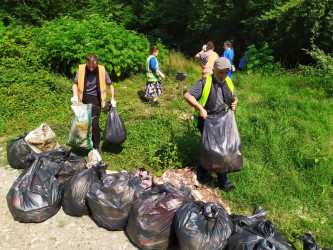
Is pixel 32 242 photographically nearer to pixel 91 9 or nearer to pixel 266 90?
pixel 266 90

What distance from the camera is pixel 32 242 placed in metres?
3.03

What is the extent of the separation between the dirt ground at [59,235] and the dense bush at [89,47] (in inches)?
195

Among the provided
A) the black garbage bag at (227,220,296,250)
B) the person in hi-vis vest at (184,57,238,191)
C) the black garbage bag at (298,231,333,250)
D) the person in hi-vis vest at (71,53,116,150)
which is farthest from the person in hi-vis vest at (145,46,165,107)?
the black garbage bag at (298,231,333,250)

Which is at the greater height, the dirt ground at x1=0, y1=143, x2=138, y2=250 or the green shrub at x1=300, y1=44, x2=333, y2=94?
the green shrub at x1=300, y1=44, x2=333, y2=94

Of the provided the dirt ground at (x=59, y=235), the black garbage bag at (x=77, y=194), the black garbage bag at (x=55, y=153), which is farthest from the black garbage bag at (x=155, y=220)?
the black garbage bag at (x=55, y=153)

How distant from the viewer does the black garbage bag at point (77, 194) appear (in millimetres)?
3338

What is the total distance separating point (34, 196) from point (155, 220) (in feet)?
4.74

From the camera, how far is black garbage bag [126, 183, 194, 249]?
284 cm

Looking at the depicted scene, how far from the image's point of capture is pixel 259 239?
95.9 inches

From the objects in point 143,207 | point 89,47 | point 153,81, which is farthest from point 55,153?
point 89,47

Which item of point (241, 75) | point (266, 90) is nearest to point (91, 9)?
point (241, 75)

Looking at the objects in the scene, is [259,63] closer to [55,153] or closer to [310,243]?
[55,153]

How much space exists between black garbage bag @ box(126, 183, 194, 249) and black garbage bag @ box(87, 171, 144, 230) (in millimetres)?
181

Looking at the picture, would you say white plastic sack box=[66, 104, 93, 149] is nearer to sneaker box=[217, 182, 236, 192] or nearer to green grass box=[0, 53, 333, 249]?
green grass box=[0, 53, 333, 249]
